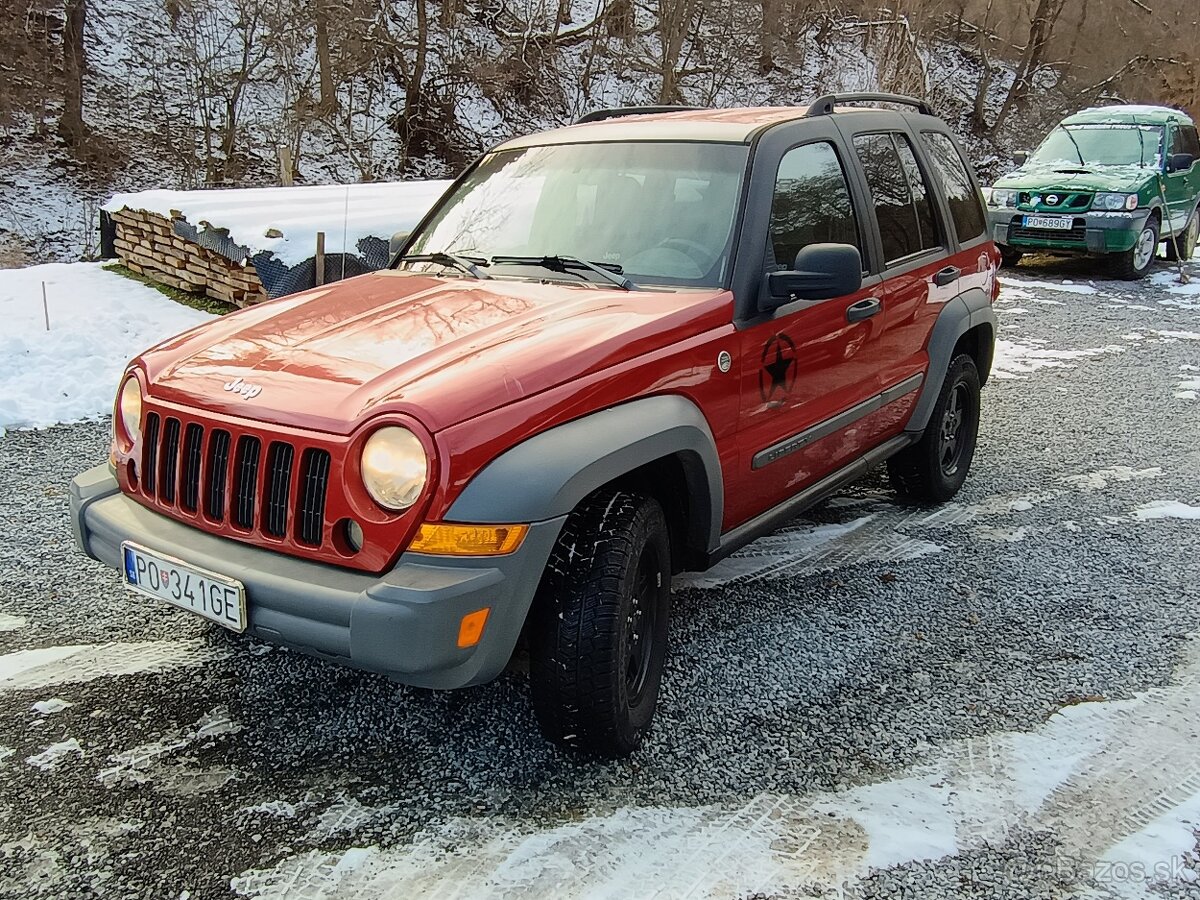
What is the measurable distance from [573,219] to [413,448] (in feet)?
5.07

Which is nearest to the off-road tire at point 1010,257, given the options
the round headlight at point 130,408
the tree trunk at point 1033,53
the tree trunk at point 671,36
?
the tree trunk at point 671,36

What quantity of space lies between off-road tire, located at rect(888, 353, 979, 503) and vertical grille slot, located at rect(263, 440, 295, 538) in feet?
10.4

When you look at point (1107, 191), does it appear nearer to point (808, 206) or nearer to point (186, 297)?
point (808, 206)

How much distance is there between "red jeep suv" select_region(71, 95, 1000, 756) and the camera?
2.45 metres

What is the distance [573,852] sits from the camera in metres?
2.52

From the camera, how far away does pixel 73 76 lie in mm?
18156

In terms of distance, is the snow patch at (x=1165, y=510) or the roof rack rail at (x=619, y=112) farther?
the snow patch at (x=1165, y=510)

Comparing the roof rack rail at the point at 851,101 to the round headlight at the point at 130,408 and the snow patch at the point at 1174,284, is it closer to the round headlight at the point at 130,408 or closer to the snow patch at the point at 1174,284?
the round headlight at the point at 130,408

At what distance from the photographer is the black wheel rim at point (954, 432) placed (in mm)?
4971

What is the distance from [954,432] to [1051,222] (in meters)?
8.08

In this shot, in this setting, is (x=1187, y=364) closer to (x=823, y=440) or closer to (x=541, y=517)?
(x=823, y=440)

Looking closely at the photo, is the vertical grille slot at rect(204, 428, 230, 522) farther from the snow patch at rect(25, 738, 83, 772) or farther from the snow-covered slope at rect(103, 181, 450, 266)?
the snow-covered slope at rect(103, 181, 450, 266)

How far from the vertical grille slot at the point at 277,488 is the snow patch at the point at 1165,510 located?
163 inches

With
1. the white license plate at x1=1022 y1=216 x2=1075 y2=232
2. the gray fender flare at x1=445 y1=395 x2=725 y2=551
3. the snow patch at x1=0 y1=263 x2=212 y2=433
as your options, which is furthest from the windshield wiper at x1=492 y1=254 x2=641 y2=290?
the white license plate at x1=1022 y1=216 x2=1075 y2=232
